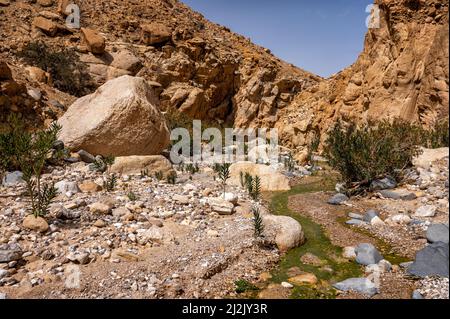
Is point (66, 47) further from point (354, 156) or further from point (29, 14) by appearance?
point (354, 156)

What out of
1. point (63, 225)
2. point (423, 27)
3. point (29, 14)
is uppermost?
point (29, 14)

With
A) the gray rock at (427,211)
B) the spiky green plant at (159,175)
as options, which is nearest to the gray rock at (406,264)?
the gray rock at (427,211)

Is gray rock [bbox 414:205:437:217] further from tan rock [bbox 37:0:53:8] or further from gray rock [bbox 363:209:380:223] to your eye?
tan rock [bbox 37:0:53:8]

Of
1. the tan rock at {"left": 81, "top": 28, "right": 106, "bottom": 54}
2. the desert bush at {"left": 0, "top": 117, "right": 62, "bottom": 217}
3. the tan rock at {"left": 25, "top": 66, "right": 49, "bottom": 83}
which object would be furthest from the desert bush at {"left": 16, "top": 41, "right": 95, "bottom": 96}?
the desert bush at {"left": 0, "top": 117, "right": 62, "bottom": 217}

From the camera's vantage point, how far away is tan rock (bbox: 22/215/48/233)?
563 centimetres

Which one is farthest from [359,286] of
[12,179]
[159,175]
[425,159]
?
[12,179]

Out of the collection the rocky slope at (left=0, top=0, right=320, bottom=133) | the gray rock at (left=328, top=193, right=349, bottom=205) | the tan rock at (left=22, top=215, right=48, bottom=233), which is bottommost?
the gray rock at (left=328, top=193, right=349, bottom=205)

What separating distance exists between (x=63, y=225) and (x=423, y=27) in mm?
15860

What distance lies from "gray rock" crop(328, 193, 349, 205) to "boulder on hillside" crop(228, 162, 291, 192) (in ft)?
6.57

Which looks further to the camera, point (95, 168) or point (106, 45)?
point (106, 45)

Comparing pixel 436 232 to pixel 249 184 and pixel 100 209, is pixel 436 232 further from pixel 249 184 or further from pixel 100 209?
pixel 100 209

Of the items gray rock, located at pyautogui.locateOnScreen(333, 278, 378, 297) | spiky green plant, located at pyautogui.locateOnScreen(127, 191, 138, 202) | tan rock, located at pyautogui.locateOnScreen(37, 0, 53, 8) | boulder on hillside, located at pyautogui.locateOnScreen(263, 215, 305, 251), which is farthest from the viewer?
tan rock, located at pyautogui.locateOnScreen(37, 0, 53, 8)

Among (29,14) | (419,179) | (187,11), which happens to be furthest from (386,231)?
(187,11)

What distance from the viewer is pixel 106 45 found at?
23312 millimetres
